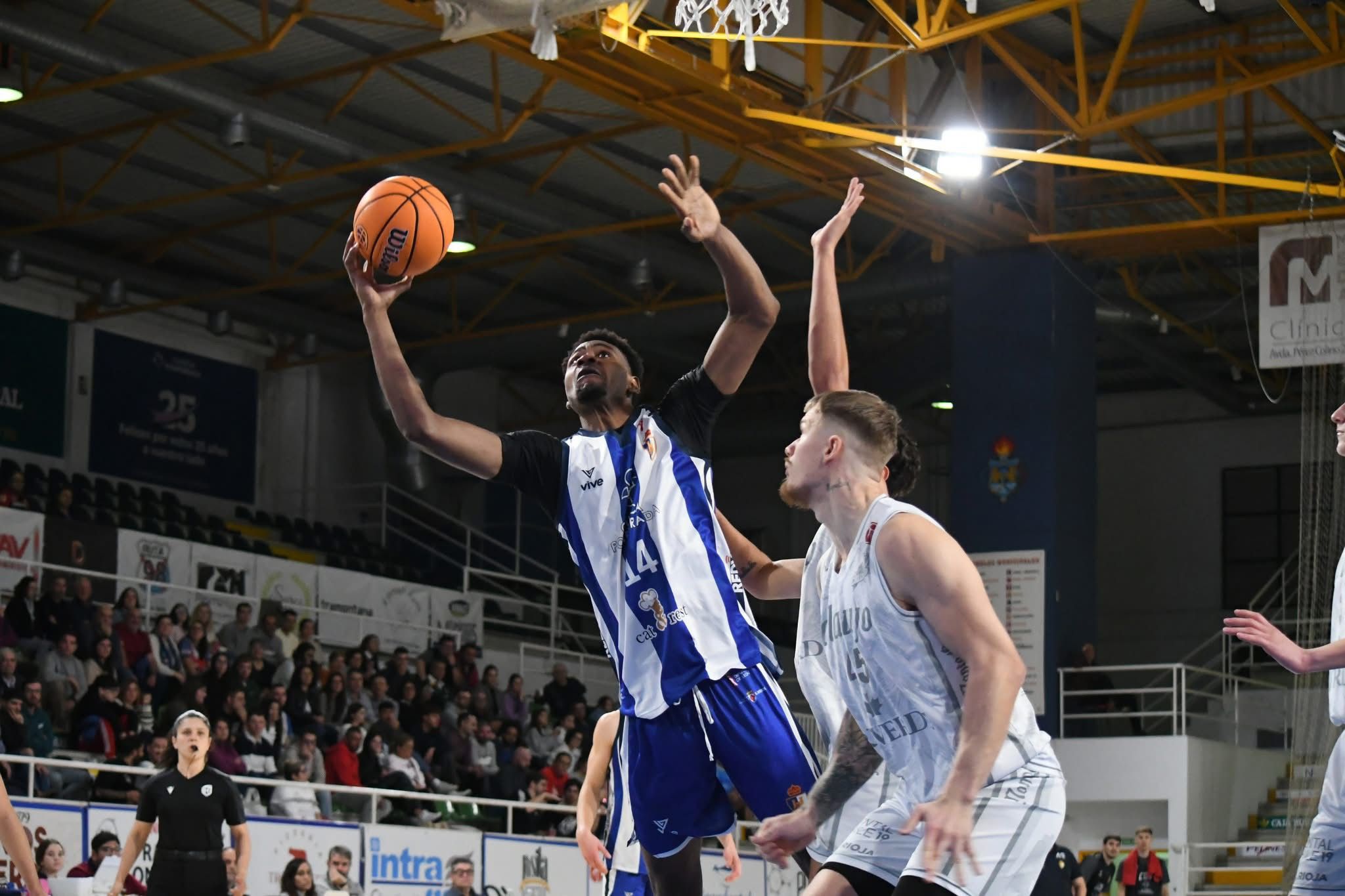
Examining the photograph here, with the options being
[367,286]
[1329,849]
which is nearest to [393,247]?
[367,286]

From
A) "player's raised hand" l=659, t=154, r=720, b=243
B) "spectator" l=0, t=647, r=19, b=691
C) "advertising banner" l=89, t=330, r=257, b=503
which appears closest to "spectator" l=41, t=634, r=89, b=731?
"spectator" l=0, t=647, r=19, b=691

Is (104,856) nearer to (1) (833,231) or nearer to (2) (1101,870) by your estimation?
(1) (833,231)

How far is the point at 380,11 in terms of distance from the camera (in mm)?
20156

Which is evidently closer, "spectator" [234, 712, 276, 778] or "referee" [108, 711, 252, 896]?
"referee" [108, 711, 252, 896]

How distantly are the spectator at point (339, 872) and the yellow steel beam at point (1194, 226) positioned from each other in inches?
504

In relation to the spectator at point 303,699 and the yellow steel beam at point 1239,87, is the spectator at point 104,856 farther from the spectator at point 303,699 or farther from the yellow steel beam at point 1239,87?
the yellow steel beam at point 1239,87

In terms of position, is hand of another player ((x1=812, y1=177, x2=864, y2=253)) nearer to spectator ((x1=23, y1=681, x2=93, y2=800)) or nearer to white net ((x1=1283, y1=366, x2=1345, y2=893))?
spectator ((x1=23, y1=681, x2=93, y2=800))

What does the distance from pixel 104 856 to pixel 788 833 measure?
33.9ft

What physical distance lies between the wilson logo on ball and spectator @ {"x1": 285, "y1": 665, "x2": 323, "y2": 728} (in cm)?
1393

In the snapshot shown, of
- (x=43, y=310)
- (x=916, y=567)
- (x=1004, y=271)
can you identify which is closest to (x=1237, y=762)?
(x=1004, y=271)

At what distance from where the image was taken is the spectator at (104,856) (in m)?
13.9

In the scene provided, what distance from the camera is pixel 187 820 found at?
37.3 ft

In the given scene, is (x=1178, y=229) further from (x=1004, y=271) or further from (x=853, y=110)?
(x=853, y=110)

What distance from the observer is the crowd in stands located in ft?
56.1
